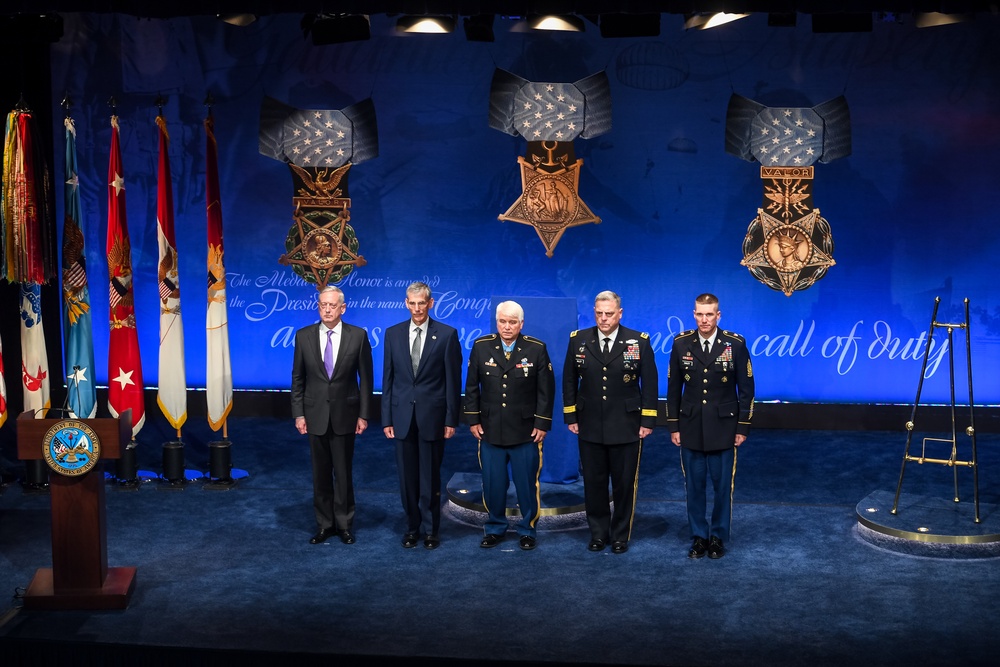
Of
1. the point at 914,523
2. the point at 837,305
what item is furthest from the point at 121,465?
the point at 837,305

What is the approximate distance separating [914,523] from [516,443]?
7.73 feet

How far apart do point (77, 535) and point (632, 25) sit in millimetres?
4589

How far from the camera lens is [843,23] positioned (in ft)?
25.6

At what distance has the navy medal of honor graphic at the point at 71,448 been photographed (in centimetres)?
591

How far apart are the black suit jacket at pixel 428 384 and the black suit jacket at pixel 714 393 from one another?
125 cm

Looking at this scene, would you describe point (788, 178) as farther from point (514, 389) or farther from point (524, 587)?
point (524, 587)

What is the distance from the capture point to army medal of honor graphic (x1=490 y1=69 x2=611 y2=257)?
387 inches

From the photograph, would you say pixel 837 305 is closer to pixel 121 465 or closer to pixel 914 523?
pixel 914 523

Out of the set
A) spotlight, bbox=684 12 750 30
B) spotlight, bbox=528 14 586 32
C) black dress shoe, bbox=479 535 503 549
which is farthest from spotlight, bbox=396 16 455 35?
black dress shoe, bbox=479 535 503 549

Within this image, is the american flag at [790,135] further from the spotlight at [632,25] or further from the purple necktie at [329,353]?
the purple necktie at [329,353]

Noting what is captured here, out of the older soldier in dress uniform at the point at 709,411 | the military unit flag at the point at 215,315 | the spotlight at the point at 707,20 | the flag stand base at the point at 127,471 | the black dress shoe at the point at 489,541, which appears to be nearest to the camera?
the older soldier in dress uniform at the point at 709,411

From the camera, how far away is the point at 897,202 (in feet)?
32.5

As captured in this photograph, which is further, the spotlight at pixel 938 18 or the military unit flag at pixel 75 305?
the military unit flag at pixel 75 305

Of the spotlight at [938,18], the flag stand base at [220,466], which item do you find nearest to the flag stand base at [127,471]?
the flag stand base at [220,466]
